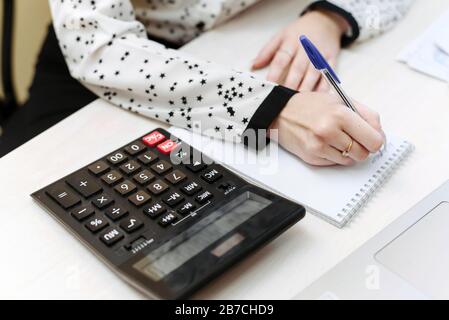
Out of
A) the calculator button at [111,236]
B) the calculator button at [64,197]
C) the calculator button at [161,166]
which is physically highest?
the calculator button at [161,166]

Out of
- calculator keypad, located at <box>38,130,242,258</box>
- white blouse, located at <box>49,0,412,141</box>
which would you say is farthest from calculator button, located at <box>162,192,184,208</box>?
white blouse, located at <box>49,0,412,141</box>

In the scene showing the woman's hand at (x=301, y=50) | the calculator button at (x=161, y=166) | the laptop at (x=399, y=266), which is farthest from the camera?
the woman's hand at (x=301, y=50)

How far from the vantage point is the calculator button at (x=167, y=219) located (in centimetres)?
56

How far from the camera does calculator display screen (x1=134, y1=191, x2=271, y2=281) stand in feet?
1.69

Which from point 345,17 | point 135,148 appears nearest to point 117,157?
point 135,148

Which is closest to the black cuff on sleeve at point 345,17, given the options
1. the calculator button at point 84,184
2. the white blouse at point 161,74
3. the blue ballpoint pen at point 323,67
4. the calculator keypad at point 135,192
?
the white blouse at point 161,74

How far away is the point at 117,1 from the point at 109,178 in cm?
31

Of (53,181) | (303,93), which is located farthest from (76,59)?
(303,93)

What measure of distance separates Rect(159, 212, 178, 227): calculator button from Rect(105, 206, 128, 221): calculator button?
0.13ft

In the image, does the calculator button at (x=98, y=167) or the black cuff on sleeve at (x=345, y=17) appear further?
the black cuff on sleeve at (x=345, y=17)

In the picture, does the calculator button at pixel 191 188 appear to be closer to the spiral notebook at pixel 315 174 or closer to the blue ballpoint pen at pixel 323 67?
the spiral notebook at pixel 315 174

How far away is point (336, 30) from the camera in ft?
2.87

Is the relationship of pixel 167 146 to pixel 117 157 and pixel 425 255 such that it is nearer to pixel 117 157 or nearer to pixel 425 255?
pixel 117 157

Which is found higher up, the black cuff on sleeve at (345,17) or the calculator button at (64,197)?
the black cuff on sleeve at (345,17)
